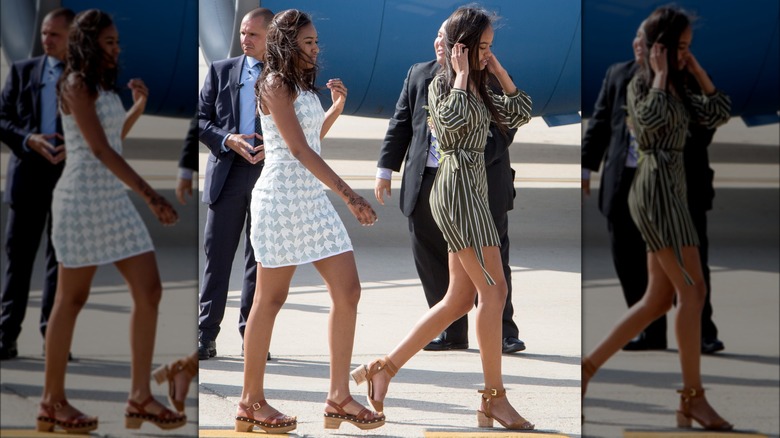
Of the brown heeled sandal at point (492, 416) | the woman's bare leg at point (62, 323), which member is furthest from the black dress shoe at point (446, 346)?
the woman's bare leg at point (62, 323)

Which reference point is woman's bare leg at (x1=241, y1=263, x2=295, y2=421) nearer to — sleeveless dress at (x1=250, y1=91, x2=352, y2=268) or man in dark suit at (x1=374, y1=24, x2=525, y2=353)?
sleeveless dress at (x1=250, y1=91, x2=352, y2=268)

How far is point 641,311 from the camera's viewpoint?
198 centimetres

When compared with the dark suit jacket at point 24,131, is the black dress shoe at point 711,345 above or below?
below

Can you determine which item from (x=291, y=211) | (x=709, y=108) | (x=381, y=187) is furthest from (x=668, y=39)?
(x=381, y=187)

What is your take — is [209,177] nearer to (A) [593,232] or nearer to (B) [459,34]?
(B) [459,34]

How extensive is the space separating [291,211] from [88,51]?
2.08 m

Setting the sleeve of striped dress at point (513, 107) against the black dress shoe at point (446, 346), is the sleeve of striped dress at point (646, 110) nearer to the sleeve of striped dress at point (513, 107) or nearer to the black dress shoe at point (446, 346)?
the sleeve of striped dress at point (513, 107)

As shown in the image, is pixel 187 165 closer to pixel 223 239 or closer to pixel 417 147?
pixel 417 147

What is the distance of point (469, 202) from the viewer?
171 inches

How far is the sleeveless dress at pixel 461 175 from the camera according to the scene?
4293 millimetres

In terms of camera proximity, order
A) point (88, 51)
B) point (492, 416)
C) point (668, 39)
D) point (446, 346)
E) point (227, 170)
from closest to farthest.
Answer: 1. point (668, 39)
2. point (88, 51)
3. point (492, 416)
4. point (227, 170)
5. point (446, 346)

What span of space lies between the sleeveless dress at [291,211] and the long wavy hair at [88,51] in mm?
2042

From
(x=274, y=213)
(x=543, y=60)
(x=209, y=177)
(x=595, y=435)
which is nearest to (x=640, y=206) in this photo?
(x=595, y=435)

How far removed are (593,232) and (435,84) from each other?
2.59m
